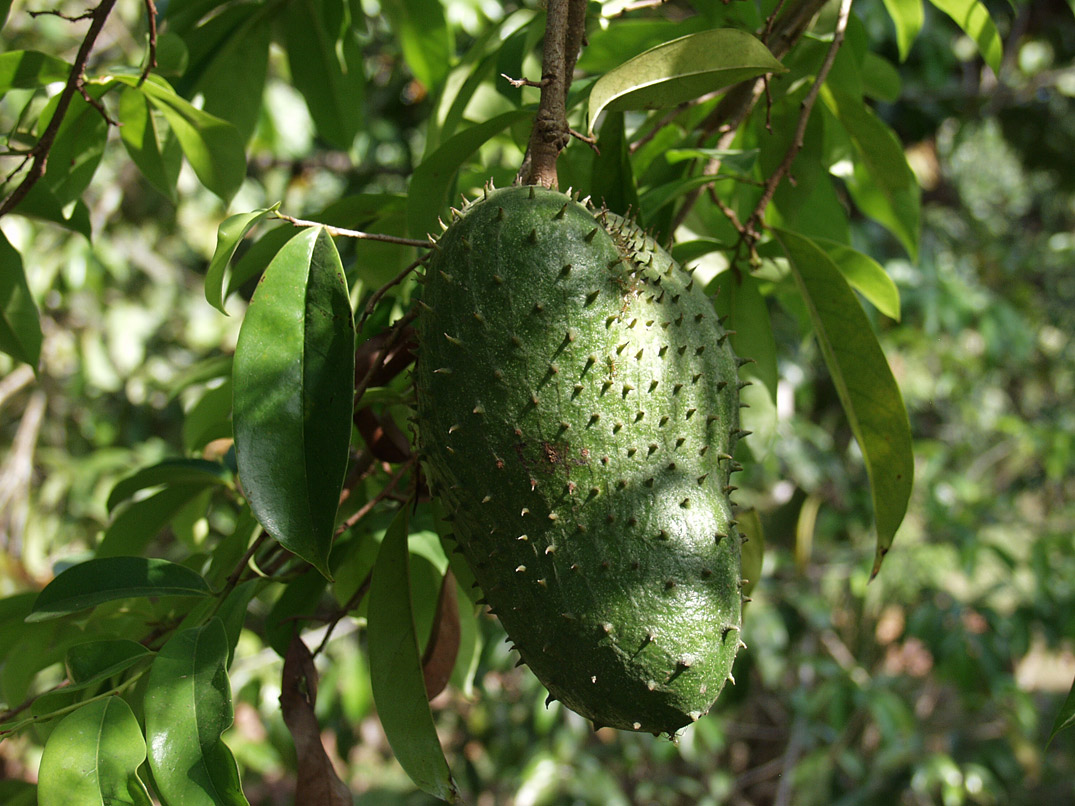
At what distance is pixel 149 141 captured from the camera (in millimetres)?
1412

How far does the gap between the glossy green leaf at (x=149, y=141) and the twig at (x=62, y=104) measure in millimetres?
116

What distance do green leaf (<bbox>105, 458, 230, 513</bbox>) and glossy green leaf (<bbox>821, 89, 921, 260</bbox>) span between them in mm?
1224

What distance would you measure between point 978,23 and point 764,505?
3.41 meters

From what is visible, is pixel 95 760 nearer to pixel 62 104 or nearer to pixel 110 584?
pixel 110 584

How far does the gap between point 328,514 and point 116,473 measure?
130 inches

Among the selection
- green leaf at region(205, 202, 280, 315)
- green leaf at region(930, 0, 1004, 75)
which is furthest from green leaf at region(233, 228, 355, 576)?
green leaf at region(930, 0, 1004, 75)

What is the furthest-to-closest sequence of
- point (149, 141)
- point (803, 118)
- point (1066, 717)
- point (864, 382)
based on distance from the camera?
1. point (149, 141)
2. point (803, 118)
3. point (864, 382)
4. point (1066, 717)

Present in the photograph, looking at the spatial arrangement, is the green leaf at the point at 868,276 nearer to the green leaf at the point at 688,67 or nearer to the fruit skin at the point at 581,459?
the green leaf at the point at 688,67

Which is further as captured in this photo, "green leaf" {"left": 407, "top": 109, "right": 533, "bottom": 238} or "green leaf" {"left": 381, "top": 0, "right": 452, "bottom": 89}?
"green leaf" {"left": 381, "top": 0, "right": 452, "bottom": 89}

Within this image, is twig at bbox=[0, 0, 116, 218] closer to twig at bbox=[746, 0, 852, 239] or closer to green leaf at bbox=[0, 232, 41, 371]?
green leaf at bbox=[0, 232, 41, 371]

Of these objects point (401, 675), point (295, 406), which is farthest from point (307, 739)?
point (295, 406)

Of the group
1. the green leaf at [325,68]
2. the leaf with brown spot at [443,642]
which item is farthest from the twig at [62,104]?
the leaf with brown spot at [443,642]

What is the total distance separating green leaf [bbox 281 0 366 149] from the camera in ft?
5.64

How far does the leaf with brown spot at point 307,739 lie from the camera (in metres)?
1.04
